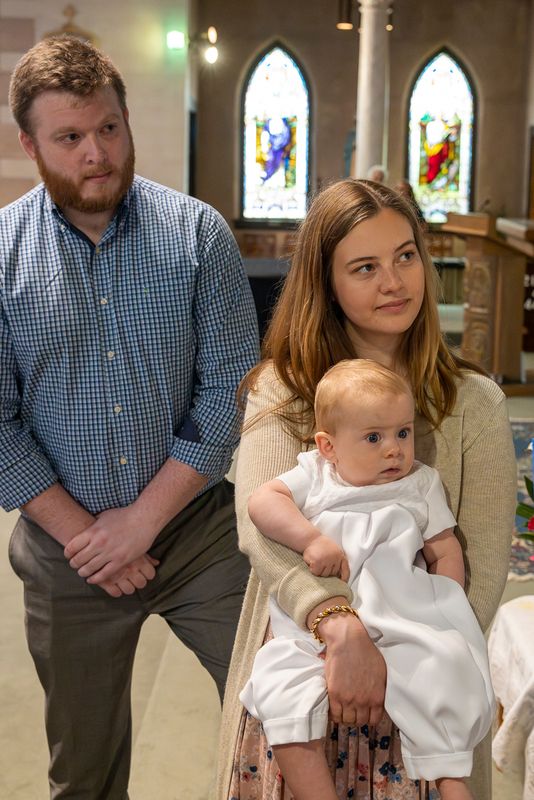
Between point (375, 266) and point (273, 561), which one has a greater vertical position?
point (375, 266)

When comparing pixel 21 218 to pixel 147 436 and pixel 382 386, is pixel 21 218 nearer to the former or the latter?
pixel 147 436

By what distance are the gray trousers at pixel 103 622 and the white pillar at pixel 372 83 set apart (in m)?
9.12

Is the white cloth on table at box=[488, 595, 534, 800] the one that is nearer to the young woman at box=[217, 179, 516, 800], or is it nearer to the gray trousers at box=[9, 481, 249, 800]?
the gray trousers at box=[9, 481, 249, 800]

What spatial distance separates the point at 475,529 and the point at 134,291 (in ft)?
2.95

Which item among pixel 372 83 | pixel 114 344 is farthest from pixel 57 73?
pixel 372 83

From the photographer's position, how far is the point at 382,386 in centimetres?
162

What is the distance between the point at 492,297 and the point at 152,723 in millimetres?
6060

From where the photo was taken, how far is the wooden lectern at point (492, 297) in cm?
865

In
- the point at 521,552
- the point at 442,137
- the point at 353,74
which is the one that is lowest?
the point at 521,552

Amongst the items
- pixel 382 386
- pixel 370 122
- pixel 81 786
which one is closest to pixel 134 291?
pixel 382 386

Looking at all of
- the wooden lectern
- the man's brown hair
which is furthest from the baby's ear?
the wooden lectern

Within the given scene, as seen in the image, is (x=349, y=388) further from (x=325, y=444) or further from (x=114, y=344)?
(x=114, y=344)

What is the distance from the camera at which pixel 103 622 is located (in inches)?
90.7

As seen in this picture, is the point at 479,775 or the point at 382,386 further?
the point at 479,775
